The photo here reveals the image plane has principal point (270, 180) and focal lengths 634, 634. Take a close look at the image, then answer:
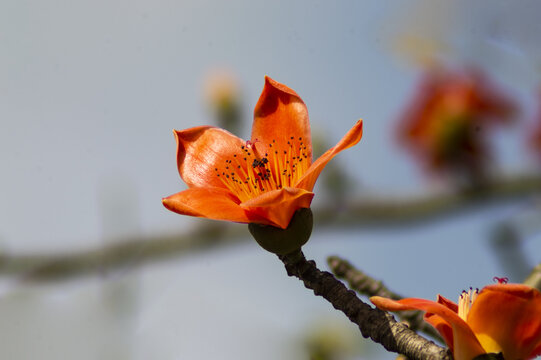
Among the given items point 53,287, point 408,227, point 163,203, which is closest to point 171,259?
point 53,287

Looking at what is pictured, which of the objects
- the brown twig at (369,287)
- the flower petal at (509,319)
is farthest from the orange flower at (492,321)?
the brown twig at (369,287)

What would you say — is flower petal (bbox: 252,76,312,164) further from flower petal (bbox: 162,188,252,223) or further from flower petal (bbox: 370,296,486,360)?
flower petal (bbox: 370,296,486,360)

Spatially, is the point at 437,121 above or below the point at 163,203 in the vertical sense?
above

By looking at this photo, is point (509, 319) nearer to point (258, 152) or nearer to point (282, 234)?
point (282, 234)

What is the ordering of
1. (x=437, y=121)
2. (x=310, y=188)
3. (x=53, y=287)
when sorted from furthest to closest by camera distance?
(x=437, y=121) < (x=53, y=287) < (x=310, y=188)

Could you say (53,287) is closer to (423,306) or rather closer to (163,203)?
(163,203)
